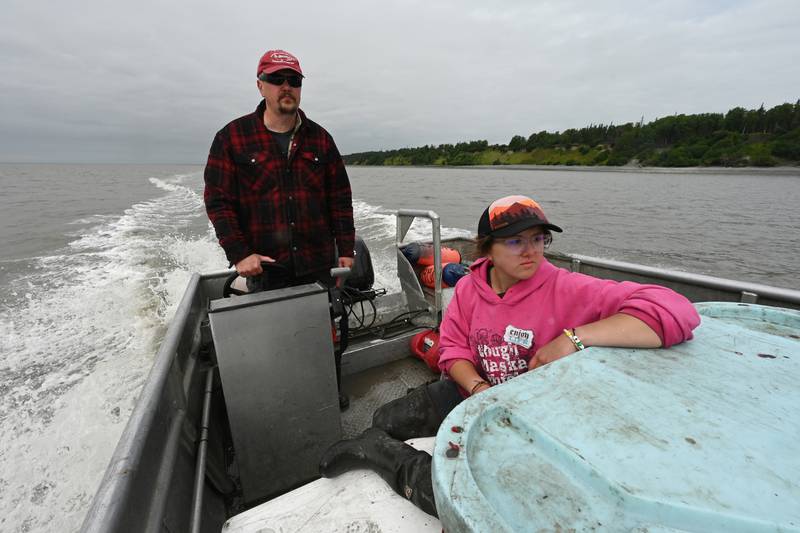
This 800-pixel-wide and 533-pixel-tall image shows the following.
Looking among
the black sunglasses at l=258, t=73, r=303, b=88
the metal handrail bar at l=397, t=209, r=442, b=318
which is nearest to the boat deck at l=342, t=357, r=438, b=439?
the metal handrail bar at l=397, t=209, r=442, b=318

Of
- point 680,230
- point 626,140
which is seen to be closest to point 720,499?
point 680,230

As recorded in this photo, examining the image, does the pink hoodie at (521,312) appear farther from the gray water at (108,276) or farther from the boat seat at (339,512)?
the gray water at (108,276)

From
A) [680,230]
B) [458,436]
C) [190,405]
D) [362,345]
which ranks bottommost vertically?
[680,230]

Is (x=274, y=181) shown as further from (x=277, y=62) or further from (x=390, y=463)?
(x=390, y=463)

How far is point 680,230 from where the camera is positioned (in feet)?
40.6

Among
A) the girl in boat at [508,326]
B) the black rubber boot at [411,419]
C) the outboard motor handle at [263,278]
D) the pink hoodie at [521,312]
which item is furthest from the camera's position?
the outboard motor handle at [263,278]

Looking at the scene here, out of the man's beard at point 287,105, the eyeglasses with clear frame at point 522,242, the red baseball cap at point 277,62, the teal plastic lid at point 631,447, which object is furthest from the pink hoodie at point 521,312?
the red baseball cap at point 277,62

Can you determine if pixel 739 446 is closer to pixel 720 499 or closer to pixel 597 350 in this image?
pixel 720 499

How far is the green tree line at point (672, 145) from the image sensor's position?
42688mm

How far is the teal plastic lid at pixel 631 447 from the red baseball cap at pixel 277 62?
1757mm

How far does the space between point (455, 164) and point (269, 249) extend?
251 ft

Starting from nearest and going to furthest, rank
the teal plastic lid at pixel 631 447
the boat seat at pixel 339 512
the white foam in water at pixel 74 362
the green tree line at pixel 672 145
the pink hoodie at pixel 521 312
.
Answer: the teal plastic lid at pixel 631 447, the boat seat at pixel 339 512, the pink hoodie at pixel 521 312, the white foam in water at pixel 74 362, the green tree line at pixel 672 145

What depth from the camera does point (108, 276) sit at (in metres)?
7.27

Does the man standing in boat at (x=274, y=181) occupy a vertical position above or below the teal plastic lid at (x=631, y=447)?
above
